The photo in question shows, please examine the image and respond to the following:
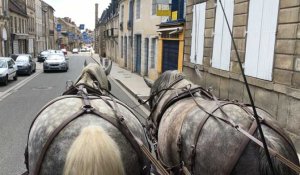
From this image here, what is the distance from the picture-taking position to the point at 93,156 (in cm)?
234

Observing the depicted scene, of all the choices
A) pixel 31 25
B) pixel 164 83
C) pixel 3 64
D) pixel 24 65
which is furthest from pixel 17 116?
pixel 31 25

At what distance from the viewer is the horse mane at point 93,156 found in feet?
7.63

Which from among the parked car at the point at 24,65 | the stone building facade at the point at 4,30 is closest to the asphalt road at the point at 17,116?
the parked car at the point at 24,65

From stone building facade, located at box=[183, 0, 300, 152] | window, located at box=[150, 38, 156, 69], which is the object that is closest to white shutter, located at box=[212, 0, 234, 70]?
stone building facade, located at box=[183, 0, 300, 152]

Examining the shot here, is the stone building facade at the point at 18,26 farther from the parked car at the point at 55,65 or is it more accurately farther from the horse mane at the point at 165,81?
the horse mane at the point at 165,81

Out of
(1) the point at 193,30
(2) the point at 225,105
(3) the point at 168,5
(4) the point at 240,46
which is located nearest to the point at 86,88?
(2) the point at 225,105

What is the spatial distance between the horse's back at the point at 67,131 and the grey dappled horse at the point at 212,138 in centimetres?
57

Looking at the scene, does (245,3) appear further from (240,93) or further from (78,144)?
(78,144)

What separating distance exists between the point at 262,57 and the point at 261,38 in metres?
0.44

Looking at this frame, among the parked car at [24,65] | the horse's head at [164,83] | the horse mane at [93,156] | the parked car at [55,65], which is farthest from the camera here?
the parked car at [55,65]

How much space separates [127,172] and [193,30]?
1010cm

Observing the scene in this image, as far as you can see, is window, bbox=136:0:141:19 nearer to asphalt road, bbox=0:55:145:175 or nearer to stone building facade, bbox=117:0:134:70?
stone building facade, bbox=117:0:134:70

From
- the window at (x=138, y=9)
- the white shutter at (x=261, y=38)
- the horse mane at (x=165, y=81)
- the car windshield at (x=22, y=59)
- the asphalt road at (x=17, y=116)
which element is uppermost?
the window at (x=138, y=9)

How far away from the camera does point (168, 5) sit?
1573 centimetres
